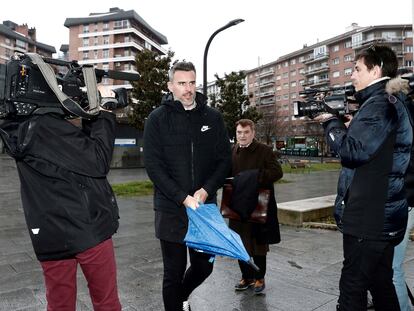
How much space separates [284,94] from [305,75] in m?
8.74

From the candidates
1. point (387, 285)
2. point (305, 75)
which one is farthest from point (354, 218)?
point (305, 75)

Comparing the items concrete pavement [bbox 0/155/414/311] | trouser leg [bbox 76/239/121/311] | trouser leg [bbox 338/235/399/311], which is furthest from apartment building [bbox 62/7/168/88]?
trouser leg [bbox 338/235/399/311]

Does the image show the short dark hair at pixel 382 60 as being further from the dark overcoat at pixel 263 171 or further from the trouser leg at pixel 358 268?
the dark overcoat at pixel 263 171

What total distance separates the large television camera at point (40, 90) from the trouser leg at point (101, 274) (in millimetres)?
738

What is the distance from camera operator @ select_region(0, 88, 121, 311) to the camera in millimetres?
1972

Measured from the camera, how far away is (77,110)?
1.98 metres

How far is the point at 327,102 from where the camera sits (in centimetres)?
256

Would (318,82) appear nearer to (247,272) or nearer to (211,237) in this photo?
(247,272)

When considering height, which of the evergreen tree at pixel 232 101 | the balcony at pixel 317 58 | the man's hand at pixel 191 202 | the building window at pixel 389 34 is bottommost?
the man's hand at pixel 191 202

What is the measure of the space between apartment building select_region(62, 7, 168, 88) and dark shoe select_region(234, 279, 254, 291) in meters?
71.3

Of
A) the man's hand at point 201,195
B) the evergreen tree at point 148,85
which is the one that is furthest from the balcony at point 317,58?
the man's hand at point 201,195

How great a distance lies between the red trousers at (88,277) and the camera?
203cm

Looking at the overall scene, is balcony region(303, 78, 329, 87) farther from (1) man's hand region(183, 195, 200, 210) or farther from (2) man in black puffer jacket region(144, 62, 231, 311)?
(1) man's hand region(183, 195, 200, 210)

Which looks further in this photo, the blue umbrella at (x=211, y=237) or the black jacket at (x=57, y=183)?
the blue umbrella at (x=211, y=237)
